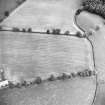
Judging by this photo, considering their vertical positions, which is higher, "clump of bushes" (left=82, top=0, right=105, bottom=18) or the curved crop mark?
"clump of bushes" (left=82, top=0, right=105, bottom=18)

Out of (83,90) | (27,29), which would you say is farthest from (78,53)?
(27,29)

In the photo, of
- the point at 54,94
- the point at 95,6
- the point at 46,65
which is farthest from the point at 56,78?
the point at 95,6

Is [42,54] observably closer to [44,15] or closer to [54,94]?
[54,94]

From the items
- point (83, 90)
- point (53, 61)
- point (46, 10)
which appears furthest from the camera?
point (46, 10)

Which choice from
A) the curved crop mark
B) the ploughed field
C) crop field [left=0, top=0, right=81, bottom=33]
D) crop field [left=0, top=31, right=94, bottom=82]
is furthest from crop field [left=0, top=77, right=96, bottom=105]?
crop field [left=0, top=0, right=81, bottom=33]

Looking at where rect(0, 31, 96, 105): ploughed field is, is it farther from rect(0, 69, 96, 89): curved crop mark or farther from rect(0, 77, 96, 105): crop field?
rect(0, 69, 96, 89): curved crop mark

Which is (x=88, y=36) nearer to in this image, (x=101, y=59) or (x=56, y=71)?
(x=101, y=59)

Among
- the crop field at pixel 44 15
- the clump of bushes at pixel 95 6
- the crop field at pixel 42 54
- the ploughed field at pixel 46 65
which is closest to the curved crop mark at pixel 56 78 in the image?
the ploughed field at pixel 46 65

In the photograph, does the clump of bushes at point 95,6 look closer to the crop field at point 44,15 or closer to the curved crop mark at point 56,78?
the crop field at point 44,15
